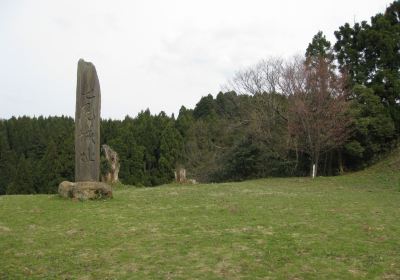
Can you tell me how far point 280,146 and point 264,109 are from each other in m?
3.19

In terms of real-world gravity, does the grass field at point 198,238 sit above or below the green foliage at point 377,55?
below

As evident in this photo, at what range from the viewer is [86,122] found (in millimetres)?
14555

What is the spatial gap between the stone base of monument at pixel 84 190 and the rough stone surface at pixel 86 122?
0.89m

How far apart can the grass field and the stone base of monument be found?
436 millimetres

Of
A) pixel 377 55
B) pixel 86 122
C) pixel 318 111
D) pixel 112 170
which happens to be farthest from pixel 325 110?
pixel 86 122

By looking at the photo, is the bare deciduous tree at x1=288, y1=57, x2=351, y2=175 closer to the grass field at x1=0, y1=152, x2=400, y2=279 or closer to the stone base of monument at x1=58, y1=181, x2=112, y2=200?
the grass field at x1=0, y1=152, x2=400, y2=279

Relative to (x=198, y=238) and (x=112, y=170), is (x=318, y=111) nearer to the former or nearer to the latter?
(x=112, y=170)

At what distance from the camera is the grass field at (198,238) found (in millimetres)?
7141

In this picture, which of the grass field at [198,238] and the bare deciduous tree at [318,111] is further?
the bare deciduous tree at [318,111]

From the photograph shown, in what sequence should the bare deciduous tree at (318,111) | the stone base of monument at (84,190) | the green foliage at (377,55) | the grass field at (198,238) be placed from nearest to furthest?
the grass field at (198,238) → the stone base of monument at (84,190) → the bare deciduous tree at (318,111) → the green foliage at (377,55)

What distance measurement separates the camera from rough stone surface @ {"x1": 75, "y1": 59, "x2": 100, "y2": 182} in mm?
14578

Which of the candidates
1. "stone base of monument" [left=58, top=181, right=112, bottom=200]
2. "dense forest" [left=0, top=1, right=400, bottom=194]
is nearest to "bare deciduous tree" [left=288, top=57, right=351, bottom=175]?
"dense forest" [left=0, top=1, right=400, bottom=194]

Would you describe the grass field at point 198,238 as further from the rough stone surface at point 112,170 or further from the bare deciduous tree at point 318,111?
the bare deciduous tree at point 318,111

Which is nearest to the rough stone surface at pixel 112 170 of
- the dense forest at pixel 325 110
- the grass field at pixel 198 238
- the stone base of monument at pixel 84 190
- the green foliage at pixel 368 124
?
the grass field at pixel 198 238
